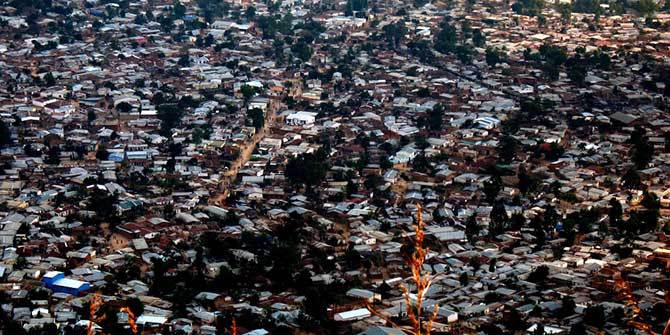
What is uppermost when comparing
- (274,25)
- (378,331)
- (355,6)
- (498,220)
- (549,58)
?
(355,6)

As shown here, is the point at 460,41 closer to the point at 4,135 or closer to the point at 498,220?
the point at 498,220

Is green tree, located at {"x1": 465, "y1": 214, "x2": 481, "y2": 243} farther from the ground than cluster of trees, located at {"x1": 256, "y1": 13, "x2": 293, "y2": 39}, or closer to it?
closer to it

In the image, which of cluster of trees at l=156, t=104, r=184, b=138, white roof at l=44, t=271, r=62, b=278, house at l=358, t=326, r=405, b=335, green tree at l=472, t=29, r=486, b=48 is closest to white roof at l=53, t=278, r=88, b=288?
Result: white roof at l=44, t=271, r=62, b=278

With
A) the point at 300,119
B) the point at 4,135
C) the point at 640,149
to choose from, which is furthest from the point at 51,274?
the point at 640,149

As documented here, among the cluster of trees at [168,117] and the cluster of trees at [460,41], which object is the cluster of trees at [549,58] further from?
the cluster of trees at [168,117]

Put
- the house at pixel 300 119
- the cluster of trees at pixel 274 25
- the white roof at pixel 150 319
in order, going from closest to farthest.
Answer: the white roof at pixel 150 319 → the house at pixel 300 119 → the cluster of trees at pixel 274 25

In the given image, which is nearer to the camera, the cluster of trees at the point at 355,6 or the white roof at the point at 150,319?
the white roof at the point at 150,319

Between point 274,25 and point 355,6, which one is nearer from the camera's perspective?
point 274,25

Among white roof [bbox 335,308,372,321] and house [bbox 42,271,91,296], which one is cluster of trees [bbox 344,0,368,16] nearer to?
house [bbox 42,271,91,296]

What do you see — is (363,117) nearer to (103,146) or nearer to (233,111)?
(233,111)

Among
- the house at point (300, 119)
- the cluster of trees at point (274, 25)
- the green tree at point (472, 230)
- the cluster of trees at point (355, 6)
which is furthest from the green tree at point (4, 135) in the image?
the cluster of trees at point (355, 6)

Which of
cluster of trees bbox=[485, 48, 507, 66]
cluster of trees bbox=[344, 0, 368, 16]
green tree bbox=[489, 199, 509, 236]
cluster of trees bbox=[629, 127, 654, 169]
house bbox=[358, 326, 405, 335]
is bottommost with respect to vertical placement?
green tree bbox=[489, 199, 509, 236]

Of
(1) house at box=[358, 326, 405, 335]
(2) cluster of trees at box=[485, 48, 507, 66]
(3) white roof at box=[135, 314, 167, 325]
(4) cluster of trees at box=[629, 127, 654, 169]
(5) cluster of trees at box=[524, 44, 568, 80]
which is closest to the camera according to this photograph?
(1) house at box=[358, 326, 405, 335]
